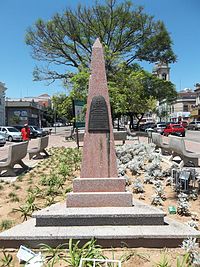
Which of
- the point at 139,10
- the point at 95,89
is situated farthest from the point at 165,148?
the point at 139,10

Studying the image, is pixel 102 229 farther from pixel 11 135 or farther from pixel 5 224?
pixel 11 135

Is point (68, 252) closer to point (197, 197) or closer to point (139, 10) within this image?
point (197, 197)

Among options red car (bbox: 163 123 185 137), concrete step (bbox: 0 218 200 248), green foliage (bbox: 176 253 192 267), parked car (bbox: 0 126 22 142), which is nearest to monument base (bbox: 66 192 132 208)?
concrete step (bbox: 0 218 200 248)

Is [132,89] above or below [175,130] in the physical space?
above

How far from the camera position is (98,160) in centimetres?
513

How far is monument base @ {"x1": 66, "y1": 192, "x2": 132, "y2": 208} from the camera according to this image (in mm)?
4688

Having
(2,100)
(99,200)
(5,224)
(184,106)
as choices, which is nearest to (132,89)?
(99,200)

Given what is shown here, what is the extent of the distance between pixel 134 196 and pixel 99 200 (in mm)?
1843

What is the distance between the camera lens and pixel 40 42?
35312 mm

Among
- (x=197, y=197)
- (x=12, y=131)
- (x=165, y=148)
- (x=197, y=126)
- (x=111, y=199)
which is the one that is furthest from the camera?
(x=197, y=126)

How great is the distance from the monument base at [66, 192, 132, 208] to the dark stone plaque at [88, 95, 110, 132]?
1.19 m

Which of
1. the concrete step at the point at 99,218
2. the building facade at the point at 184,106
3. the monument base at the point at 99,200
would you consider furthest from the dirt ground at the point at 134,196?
the building facade at the point at 184,106

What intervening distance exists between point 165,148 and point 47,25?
26.5m

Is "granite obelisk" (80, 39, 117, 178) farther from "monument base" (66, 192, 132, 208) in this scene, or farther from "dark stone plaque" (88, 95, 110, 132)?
"monument base" (66, 192, 132, 208)
